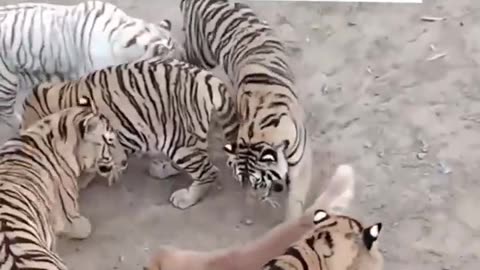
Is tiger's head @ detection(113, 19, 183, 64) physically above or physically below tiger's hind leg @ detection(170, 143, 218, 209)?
above

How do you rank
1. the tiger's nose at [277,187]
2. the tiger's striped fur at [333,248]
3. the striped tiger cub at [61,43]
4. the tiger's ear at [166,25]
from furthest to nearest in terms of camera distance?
the tiger's ear at [166,25]
the striped tiger cub at [61,43]
the tiger's nose at [277,187]
the tiger's striped fur at [333,248]

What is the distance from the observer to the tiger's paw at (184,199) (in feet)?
8.96

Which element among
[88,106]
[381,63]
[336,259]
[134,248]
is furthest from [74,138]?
[381,63]

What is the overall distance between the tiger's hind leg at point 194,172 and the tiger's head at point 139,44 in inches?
12.1

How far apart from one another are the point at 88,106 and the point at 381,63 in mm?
979

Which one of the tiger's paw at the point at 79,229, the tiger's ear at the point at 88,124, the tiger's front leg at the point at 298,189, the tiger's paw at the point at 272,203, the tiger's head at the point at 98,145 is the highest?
the tiger's ear at the point at 88,124

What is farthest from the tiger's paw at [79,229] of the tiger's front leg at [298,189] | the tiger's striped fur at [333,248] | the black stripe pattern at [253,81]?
the tiger's striped fur at [333,248]

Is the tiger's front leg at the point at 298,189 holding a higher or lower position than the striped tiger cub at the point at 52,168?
lower

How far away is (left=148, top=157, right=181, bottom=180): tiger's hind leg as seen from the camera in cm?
280

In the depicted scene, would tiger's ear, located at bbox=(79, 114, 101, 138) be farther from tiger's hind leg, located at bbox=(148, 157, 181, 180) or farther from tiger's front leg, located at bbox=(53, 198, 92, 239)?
tiger's hind leg, located at bbox=(148, 157, 181, 180)

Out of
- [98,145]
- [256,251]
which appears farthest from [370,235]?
[98,145]

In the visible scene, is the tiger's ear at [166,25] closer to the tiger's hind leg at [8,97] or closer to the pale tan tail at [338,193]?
the tiger's hind leg at [8,97]

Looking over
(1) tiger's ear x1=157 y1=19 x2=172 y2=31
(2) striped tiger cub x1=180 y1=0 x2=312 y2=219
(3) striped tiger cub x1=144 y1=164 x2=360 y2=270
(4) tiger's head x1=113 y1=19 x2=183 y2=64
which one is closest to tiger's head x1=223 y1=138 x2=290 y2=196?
(2) striped tiger cub x1=180 y1=0 x2=312 y2=219

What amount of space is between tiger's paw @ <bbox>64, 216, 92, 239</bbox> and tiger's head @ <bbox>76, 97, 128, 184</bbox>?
0.13 meters
